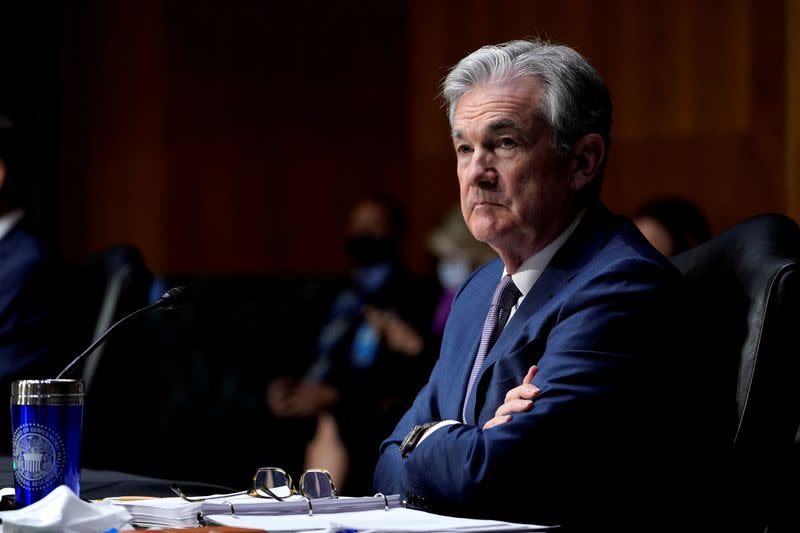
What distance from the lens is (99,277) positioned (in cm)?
265

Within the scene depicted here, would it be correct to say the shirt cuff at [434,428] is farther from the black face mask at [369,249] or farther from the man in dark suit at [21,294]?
the black face mask at [369,249]

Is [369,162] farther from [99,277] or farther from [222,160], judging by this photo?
[99,277]

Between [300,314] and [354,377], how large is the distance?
1062 mm

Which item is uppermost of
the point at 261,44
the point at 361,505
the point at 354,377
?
the point at 261,44

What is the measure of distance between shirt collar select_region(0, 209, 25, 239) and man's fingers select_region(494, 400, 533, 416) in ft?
6.10

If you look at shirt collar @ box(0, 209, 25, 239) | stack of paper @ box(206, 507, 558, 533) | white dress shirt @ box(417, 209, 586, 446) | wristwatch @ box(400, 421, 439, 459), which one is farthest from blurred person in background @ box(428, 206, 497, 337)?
stack of paper @ box(206, 507, 558, 533)

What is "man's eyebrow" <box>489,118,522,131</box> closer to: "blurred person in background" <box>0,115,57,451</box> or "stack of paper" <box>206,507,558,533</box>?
"stack of paper" <box>206,507,558,533</box>

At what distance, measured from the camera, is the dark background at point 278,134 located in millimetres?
4789

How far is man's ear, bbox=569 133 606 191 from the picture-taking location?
181 cm

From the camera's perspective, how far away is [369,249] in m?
4.30

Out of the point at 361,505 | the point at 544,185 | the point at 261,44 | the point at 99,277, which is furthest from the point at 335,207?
the point at 361,505

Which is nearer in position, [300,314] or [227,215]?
[300,314]

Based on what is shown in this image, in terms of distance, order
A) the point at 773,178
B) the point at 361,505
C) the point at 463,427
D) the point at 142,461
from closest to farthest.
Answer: the point at 361,505, the point at 463,427, the point at 142,461, the point at 773,178

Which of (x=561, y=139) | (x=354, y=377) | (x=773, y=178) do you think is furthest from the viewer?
(x=773, y=178)
